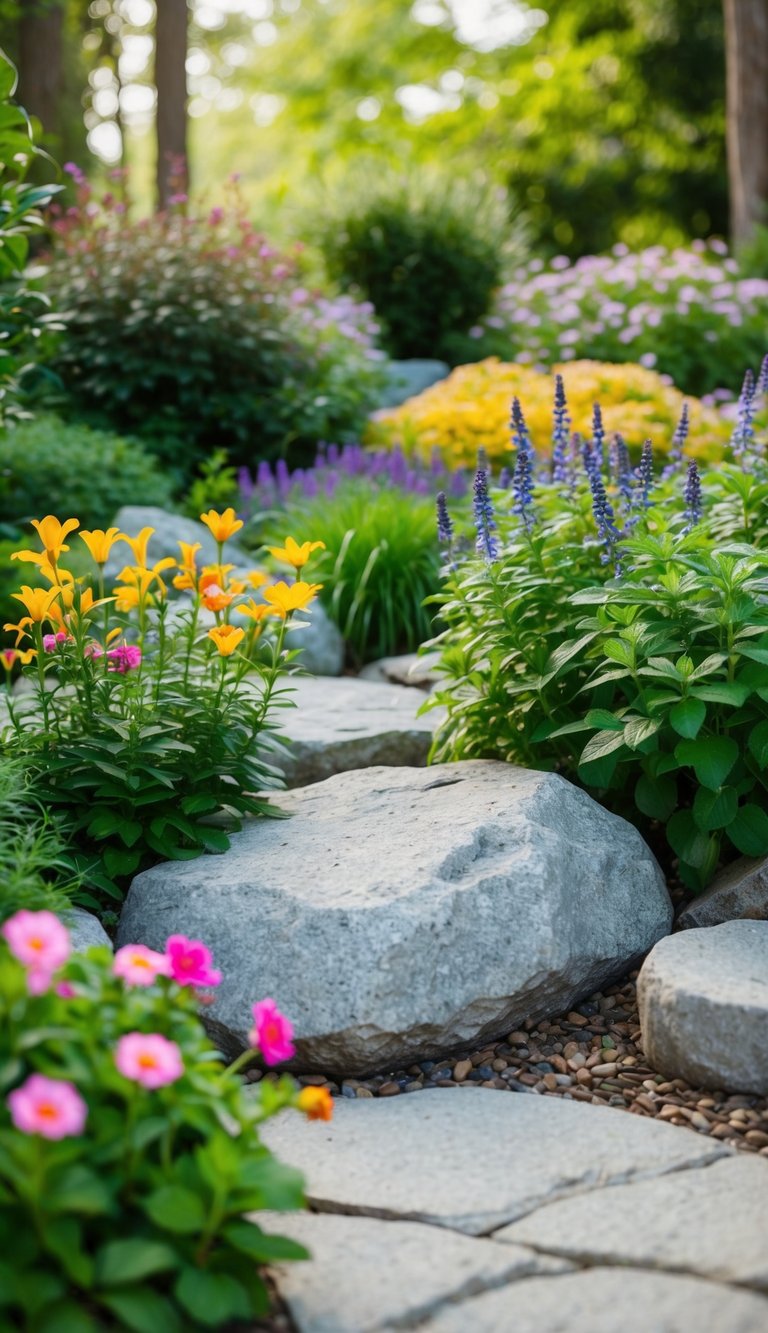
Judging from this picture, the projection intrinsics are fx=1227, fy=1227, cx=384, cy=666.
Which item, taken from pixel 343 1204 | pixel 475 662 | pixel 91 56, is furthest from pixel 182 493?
pixel 91 56

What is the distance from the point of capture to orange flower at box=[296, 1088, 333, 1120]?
185 cm

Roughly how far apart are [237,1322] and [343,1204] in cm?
34


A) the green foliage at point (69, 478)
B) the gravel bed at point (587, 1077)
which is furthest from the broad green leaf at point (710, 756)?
the green foliage at point (69, 478)

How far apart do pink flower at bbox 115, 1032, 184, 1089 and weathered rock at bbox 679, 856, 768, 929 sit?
171cm

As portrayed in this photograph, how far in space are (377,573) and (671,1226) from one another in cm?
390

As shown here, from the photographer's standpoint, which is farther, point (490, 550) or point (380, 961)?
point (490, 550)

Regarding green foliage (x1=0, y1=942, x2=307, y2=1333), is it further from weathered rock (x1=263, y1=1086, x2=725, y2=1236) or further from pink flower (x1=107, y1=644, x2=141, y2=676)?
pink flower (x1=107, y1=644, x2=141, y2=676)

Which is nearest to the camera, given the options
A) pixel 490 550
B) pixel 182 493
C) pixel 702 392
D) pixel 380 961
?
pixel 380 961

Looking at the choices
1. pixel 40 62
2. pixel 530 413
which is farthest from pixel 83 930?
pixel 40 62

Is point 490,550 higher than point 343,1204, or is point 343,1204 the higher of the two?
point 490,550

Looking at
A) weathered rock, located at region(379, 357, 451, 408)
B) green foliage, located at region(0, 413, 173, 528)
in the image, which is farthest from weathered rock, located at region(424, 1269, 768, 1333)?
weathered rock, located at region(379, 357, 451, 408)

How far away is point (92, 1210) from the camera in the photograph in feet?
5.38

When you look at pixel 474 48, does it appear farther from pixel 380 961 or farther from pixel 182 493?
pixel 380 961

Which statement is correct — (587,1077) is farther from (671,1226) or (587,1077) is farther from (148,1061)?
(148,1061)
